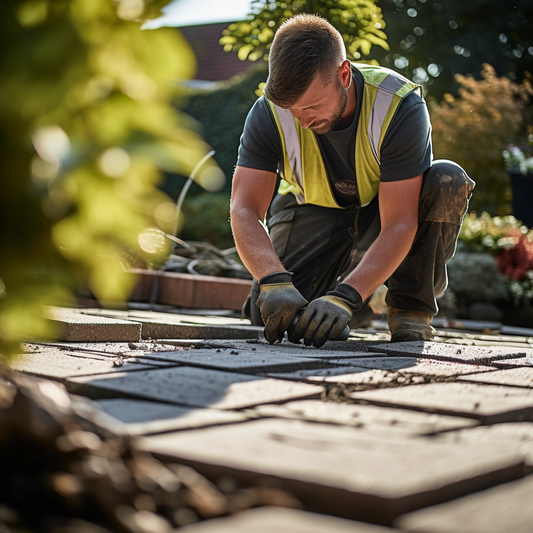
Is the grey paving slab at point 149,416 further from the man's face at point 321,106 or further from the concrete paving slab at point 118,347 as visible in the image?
the man's face at point 321,106

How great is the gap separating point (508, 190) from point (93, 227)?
42.6 ft

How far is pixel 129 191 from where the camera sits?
971 mm

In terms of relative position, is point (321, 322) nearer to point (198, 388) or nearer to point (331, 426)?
point (198, 388)

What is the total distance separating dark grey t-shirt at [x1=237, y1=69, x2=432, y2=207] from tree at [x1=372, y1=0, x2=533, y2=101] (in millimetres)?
13318

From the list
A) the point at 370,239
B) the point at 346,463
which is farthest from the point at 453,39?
the point at 346,463

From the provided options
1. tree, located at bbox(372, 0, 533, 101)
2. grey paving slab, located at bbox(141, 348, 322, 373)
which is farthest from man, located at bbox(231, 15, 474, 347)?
tree, located at bbox(372, 0, 533, 101)

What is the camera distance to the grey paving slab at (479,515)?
87 centimetres

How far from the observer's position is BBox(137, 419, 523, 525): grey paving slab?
930mm

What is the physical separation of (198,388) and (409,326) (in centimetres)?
207

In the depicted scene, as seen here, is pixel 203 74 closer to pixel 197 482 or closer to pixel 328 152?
pixel 328 152

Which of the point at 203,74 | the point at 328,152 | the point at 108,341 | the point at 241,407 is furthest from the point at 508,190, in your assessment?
the point at 241,407

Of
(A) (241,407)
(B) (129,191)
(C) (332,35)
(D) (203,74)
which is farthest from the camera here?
(D) (203,74)

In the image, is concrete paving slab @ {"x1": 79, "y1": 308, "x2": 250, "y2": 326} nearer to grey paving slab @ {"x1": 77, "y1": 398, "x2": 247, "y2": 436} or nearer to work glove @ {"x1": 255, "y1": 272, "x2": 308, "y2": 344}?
work glove @ {"x1": 255, "y1": 272, "x2": 308, "y2": 344}

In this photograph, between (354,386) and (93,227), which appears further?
(354,386)
